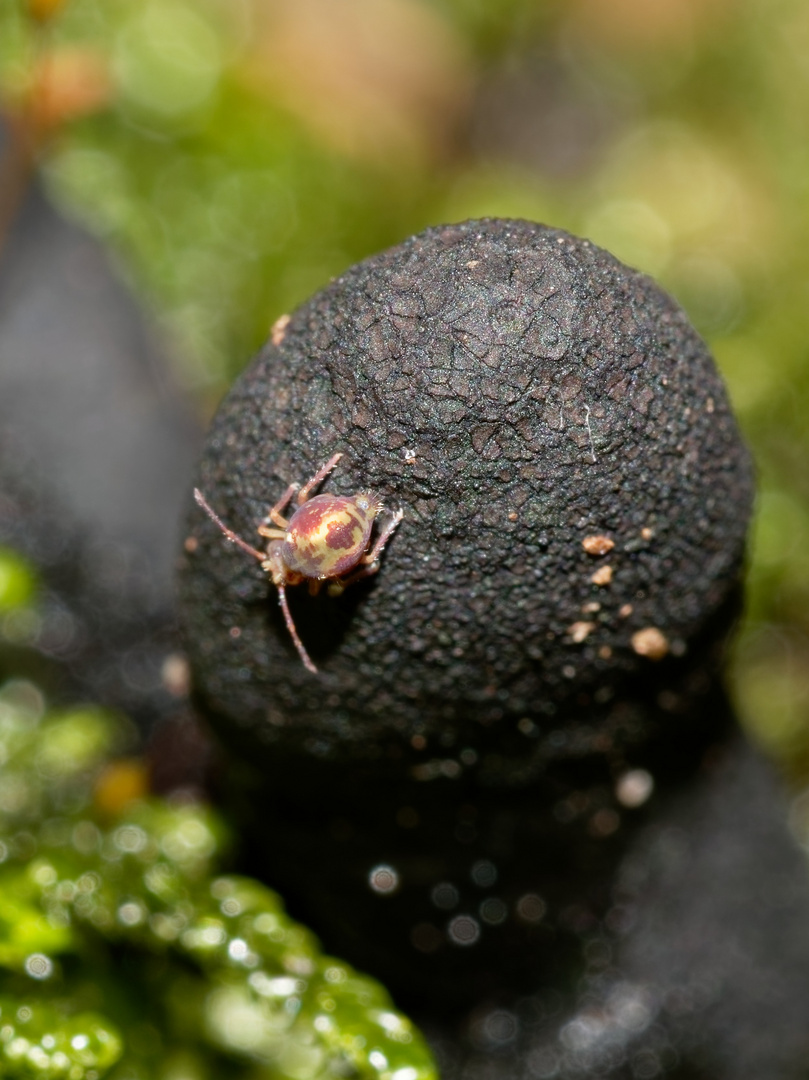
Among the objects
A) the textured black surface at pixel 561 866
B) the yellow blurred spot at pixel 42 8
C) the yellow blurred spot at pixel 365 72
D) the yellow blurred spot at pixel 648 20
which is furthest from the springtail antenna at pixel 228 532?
the yellow blurred spot at pixel 648 20

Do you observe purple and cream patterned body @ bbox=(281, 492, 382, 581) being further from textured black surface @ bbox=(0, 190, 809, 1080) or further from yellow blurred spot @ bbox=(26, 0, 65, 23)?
yellow blurred spot @ bbox=(26, 0, 65, 23)

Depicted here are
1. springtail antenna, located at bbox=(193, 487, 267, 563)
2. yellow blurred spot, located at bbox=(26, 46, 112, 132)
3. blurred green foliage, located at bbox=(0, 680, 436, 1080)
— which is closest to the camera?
springtail antenna, located at bbox=(193, 487, 267, 563)

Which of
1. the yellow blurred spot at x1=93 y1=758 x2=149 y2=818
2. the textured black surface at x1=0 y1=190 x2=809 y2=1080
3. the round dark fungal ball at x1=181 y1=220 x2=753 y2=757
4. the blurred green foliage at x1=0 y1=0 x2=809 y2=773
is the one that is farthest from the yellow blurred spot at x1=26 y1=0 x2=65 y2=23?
the yellow blurred spot at x1=93 y1=758 x2=149 y2=818

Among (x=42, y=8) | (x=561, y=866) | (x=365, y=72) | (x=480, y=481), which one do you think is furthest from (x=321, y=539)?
(x=365, y=72)

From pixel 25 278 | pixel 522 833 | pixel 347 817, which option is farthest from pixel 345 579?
pixel 25 278

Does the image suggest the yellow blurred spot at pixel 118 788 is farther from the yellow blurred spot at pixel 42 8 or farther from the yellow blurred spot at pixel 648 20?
the yellow blurred spot at pixel 648 20

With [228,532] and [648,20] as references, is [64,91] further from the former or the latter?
[648,20]
